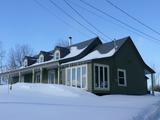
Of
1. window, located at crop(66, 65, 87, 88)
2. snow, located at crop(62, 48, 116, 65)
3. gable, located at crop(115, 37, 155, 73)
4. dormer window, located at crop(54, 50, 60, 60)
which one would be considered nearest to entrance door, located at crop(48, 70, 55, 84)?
dormer window, located at crop(54, 50, 60, 60)

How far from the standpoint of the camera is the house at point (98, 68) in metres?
29.0

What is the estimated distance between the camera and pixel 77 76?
2969 centimetres

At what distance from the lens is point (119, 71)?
31.6m

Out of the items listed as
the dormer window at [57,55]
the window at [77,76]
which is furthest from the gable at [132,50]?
the dormer window at [57,55]

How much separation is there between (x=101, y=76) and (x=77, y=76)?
7.17ft

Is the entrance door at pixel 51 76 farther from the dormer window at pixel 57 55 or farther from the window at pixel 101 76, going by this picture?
the window at pixel 101 76

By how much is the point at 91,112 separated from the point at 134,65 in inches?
770

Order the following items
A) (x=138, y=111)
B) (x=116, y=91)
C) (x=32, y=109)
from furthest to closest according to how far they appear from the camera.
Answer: (x=116, y=91) < (x=138, y=111) < (x=32, y=109)

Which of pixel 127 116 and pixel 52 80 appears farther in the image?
pixel 52 80

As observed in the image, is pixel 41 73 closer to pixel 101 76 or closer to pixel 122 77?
pixel 101 76

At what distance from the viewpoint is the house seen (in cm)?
2895

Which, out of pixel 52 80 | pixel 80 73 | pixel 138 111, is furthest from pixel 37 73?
pixel 138 111

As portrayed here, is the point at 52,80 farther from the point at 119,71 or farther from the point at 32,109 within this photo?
the point at 32,109

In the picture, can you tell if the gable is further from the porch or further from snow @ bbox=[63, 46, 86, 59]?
the porch
